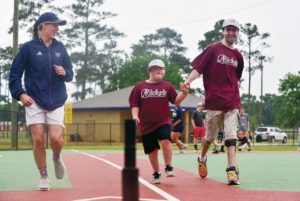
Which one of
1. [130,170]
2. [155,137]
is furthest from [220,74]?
[130,170]

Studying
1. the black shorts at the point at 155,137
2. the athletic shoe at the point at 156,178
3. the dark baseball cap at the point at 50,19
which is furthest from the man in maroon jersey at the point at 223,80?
the dark baseball cap at the point at 50,19

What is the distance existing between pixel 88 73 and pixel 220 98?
72.3m

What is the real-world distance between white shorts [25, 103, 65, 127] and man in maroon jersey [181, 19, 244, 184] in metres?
1.93

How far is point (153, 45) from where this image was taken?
10731 centimetres

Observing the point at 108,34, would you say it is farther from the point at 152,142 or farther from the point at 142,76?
the point at 152,142

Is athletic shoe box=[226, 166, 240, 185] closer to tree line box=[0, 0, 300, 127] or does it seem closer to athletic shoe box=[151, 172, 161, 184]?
athletic shoe box=[151, 172, 161, 184]

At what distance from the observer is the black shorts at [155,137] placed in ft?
27.8

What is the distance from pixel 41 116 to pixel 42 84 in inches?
16.3

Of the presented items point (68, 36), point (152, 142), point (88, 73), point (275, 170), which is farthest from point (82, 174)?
point (88, 73)

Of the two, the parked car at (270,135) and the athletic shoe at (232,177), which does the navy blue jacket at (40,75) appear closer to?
the athletic shoe at (232,177)

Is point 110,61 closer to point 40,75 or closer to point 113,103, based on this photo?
point 113,103

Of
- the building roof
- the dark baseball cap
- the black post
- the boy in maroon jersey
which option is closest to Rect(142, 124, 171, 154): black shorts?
the boy in maroon jersey

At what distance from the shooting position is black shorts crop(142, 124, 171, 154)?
848cm

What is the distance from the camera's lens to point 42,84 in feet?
24.5
